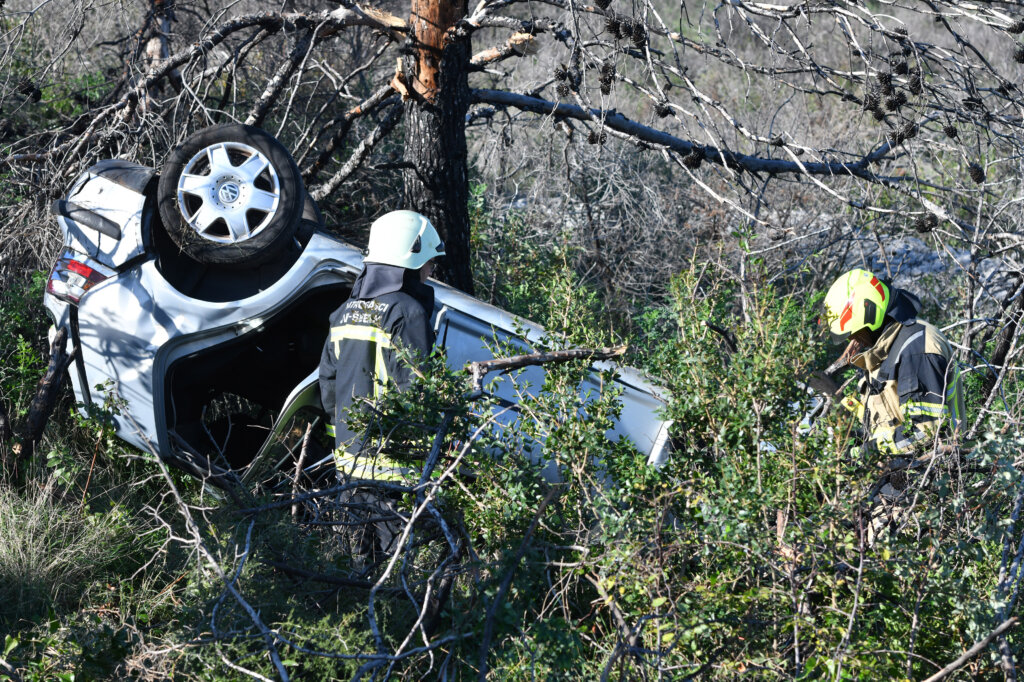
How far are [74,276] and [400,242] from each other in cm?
156

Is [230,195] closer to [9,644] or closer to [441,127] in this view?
[441,127]

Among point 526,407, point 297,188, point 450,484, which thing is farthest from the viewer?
point 297,188

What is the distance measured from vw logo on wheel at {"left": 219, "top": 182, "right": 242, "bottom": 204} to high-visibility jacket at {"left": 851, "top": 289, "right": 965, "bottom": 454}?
309 centimetres

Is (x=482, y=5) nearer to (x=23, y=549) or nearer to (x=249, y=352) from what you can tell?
(x=249, y=352)

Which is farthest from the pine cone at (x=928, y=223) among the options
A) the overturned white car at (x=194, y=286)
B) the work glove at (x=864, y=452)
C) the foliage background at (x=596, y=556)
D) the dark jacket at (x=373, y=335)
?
the dark jacket at (x=373, y=335)

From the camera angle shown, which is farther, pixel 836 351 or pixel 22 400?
pixel 836 351

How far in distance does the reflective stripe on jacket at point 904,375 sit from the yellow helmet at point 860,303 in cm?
12

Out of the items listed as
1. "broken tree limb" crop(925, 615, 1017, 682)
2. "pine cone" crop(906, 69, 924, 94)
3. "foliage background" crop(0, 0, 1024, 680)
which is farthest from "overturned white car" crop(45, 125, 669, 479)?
"pine cone" crop(906, 69, 924, 94)

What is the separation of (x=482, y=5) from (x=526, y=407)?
130 inches

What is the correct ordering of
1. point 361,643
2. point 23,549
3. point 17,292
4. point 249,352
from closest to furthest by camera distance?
point 361,643
point 23,549
point 249,352
point 17,292

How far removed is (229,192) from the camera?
14.4 feet

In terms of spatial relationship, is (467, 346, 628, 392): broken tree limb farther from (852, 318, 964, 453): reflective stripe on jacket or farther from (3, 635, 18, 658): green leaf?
(3, 635, 18, 658): green leaf

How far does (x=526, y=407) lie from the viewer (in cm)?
322

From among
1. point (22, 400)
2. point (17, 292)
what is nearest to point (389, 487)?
point (22, 400)
